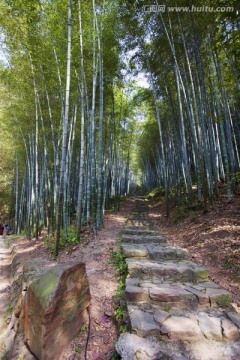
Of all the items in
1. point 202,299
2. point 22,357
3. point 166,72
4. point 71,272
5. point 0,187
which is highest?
point 166,72

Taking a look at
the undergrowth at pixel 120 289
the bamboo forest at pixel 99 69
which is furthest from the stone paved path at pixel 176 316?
the bamboo forest at pixel 99 69

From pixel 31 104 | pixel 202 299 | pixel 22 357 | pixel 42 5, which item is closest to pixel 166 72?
pixel 42 5

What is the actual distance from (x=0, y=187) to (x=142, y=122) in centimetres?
1141

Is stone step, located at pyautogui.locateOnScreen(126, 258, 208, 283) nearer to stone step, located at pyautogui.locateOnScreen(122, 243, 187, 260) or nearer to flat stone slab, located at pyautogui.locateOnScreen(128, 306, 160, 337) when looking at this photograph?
stone step, located at pyautogui.locateOnScreen(122, 243, 187, 260)

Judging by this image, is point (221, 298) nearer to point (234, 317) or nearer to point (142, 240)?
point (234, 317)

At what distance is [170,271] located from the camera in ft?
8.86

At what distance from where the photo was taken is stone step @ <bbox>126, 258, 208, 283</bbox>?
263 cm

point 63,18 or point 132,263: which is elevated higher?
point 63,18

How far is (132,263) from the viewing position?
9.55ft

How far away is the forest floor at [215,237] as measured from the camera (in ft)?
8.88

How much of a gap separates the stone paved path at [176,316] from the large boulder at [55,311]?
1.83ft

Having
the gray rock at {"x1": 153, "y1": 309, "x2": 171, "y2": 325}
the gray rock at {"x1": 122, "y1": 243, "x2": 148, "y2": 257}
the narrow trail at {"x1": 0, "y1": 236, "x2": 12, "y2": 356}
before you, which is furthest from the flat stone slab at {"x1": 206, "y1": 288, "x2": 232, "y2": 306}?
the narrow trail at {"x1": 0, "y1": 236, "x2": 12, "y2": 356}

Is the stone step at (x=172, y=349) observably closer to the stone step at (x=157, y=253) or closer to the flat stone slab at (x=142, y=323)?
the flat stone slab at (x=142, y=323)

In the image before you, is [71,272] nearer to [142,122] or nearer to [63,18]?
[63,18]
